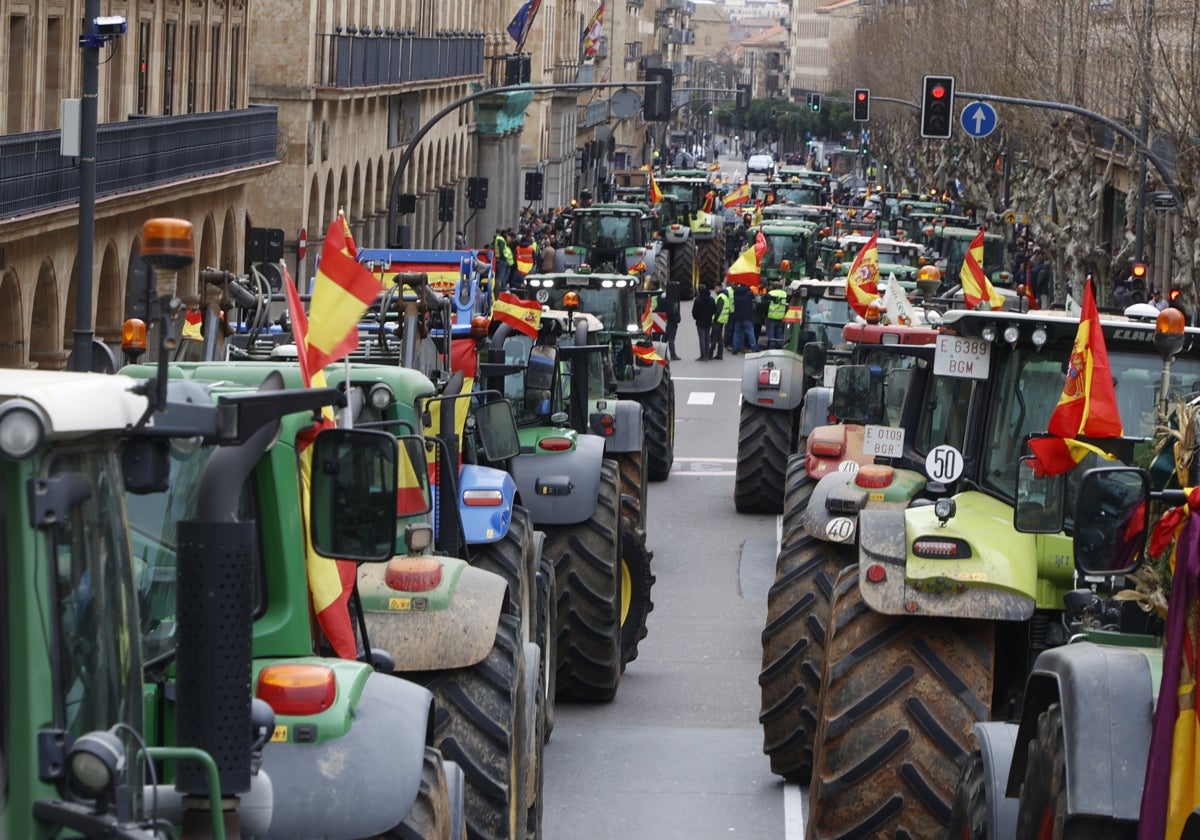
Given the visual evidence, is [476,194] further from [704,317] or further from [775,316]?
[775,316]

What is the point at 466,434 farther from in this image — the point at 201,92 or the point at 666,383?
the point at 201,92

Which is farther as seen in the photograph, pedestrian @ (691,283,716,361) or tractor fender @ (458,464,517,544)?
pedestrian @ (691,283,716,361)

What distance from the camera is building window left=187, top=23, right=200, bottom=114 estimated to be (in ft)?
124

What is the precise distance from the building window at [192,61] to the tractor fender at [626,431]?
20.5 m

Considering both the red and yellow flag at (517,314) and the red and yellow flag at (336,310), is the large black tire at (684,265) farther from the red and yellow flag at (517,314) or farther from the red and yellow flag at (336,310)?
the red and yellow flag at (336,310)

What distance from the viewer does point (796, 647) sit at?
1140 cm

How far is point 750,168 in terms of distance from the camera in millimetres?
121312

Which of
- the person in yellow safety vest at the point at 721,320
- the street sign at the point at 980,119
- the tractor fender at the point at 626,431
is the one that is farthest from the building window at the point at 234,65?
the tractor fender at the point at 626,431

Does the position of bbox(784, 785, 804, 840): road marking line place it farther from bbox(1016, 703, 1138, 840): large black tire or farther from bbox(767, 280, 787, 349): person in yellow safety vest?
bbox(767, 280, 787, 349): person in yellow safety vest

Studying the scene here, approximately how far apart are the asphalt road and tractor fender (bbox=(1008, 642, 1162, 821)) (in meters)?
5.24

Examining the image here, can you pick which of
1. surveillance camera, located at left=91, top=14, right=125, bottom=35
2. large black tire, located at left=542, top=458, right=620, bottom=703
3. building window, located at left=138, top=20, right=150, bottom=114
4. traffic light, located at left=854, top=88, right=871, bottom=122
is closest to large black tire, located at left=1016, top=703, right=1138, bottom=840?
large black tire, located at left=542, top=458, right=620, bottom=703

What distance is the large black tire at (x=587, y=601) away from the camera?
13.7 meters

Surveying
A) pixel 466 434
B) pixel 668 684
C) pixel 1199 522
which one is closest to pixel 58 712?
pixel 1199 522

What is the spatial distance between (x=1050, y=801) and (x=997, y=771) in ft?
3.08
